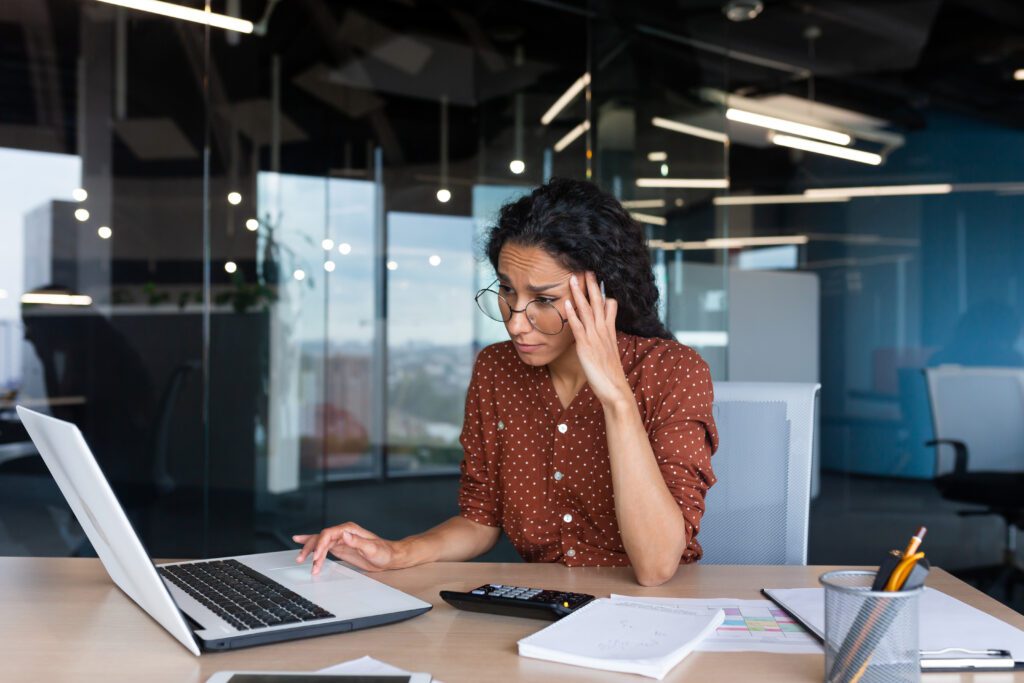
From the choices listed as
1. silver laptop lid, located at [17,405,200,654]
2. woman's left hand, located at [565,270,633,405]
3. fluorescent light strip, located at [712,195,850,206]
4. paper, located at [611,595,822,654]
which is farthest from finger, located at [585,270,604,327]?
fluorescent light strip, located at [712,195,850,206]

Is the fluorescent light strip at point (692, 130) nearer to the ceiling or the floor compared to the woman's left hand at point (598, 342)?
nearer to the ceiling

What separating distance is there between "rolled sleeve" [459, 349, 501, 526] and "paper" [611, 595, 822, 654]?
555mm

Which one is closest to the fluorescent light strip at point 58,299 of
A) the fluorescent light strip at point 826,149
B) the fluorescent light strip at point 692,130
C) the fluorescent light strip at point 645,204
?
the fluorescent light strip at point 645,204

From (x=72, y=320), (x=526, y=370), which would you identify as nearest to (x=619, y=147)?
(x=72, y=320)

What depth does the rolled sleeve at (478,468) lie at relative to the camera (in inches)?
70.4

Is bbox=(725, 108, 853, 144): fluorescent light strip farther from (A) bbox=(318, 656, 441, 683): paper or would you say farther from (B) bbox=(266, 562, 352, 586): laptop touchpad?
(A) bbox=(318, 656, 441, 683): paper

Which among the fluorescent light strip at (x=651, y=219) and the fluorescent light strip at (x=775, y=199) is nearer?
the fluorescent light strip at (x=651, y=219)

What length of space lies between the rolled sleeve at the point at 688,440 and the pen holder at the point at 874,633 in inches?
24.2

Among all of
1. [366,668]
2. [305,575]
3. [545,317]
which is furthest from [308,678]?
[545,317]

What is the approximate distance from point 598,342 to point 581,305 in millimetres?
84

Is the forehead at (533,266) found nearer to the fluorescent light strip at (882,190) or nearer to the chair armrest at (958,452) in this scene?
the chair armrest at (958,452)

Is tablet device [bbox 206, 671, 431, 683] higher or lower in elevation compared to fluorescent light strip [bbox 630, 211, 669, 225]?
lower

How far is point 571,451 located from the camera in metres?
1.70

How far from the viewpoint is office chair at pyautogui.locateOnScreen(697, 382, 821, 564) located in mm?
1769
